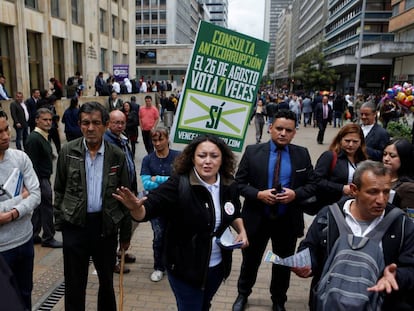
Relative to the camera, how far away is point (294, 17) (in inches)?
5664

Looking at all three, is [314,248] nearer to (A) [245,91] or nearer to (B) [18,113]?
(A) [245,91]

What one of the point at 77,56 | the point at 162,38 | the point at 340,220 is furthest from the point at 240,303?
the point at 162,38

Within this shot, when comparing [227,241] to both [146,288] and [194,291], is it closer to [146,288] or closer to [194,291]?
[194,291]

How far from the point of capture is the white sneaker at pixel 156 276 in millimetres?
4598

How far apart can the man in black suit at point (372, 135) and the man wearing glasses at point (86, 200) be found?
335cm

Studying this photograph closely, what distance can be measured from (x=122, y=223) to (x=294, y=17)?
504 ft

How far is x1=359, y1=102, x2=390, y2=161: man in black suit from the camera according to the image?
497 centimetres

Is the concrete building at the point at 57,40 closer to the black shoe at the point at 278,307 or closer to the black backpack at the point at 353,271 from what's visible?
the black shoe at the point at 278,307

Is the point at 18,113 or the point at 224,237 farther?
the point at 18,113

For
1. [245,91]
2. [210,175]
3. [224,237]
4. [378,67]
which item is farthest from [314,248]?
[378,67]

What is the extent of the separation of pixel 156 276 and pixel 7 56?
Answer: 20.3m

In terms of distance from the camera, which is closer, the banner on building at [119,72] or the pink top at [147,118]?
the pink top at [147,118]

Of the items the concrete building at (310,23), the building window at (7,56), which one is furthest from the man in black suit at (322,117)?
the concrete building at (310,23)

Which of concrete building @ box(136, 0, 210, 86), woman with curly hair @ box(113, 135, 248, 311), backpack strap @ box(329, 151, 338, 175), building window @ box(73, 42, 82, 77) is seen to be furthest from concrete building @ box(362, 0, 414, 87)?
woman with curly hair @ box(113, 135, 248, 311)
